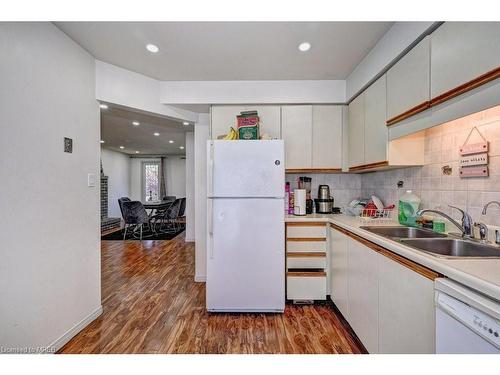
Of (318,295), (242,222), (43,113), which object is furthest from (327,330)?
(43,113)

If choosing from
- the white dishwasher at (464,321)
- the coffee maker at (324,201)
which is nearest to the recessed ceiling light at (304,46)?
the coffee maker at (324,201)

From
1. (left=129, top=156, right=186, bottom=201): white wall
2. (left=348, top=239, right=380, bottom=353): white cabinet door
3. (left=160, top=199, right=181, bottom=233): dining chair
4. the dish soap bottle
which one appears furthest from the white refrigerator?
(left=129, top=156, right=186, bottom=201): white wall

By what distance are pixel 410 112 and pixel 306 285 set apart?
1682 mm

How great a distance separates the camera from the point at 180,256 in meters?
3.88

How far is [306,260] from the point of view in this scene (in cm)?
219

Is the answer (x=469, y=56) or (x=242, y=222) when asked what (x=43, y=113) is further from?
(x=469, y=56)

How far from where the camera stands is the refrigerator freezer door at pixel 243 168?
2.03 m

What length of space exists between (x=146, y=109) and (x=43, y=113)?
923 mm

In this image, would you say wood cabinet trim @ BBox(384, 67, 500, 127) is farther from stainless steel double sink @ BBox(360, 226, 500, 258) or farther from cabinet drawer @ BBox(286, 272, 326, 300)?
cabinet drawer @ BBox(286, 272, 326, 300)

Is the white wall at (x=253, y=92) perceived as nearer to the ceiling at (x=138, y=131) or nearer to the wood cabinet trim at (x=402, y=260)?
the ceiling at (x=138, y=131)

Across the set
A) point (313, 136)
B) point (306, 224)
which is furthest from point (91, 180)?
point (313, 136)

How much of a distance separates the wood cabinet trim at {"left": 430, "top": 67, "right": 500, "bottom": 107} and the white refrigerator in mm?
1114

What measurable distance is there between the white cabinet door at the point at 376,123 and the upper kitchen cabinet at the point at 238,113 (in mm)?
872

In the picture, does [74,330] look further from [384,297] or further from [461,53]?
[461,53]
